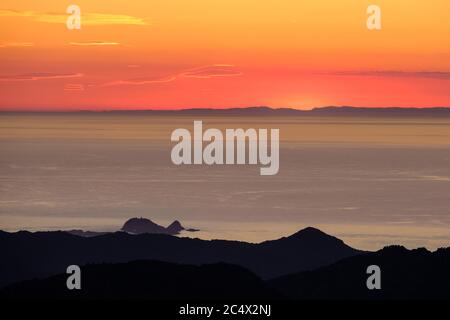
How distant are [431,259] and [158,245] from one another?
7.62 meters

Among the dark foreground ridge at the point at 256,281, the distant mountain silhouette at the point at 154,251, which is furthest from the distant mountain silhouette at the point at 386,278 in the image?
the distant mountain silhouette at the point at 154,251

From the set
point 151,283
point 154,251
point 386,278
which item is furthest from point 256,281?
point 154,251

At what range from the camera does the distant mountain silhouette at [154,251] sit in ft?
82.7

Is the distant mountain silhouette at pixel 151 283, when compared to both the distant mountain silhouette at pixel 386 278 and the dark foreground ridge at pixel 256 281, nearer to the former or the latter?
the dark foreground ridge at pixel 256 281

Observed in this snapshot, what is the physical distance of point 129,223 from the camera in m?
25.0

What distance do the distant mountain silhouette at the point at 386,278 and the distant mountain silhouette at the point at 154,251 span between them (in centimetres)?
116

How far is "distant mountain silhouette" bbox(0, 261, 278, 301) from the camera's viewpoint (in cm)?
2166

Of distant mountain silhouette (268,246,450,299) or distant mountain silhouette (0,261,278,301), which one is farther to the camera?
distant mountain silhouette (268,246,450,299)

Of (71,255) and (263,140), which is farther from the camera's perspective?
(71,255)

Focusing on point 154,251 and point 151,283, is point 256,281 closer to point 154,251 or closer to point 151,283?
point 151,283

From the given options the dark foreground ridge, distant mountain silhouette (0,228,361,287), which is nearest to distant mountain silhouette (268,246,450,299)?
the dark foreground ridge

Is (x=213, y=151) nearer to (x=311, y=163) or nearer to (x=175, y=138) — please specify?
(x=175, y=138)

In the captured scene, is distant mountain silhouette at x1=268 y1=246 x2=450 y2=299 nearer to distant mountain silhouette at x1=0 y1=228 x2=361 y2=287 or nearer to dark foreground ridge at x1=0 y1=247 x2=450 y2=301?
dark foreground ridge at x1=0 y1=247 x2=450 y2=301
